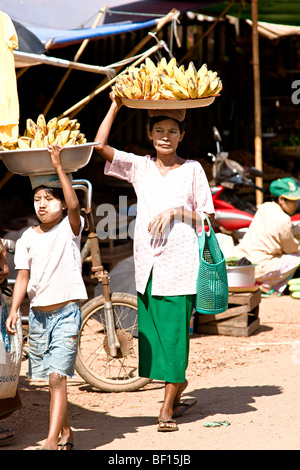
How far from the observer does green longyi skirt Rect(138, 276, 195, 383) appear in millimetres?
4199

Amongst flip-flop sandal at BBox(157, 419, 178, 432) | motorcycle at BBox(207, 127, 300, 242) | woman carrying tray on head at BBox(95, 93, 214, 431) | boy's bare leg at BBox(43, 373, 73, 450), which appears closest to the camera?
boy's bare leg at BBox(43, 373, 73, 450)

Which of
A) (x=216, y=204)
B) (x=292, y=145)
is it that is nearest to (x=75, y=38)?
(x=216, y=204)

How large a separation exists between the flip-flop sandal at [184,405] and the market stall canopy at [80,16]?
3.91 metres

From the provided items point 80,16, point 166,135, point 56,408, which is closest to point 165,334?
point 56,408

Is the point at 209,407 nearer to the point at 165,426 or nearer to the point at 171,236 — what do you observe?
the point at 165,426

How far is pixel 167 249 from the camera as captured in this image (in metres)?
4.18

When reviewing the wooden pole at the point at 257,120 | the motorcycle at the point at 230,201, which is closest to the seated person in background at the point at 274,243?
the motorcycle at the point at 230,201

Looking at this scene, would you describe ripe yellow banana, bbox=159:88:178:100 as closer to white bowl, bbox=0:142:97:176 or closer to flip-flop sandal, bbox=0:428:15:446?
white bowl, bbox=0:142:97:176

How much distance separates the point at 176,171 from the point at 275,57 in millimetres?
9332

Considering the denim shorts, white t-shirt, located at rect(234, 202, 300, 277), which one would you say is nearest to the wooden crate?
white t-shirt, located at rect(234, 202, 300, 277)

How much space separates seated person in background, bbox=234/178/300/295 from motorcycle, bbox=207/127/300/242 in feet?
1.19

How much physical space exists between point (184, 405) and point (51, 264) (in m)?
1.37

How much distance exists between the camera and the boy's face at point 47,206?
3773 mm
